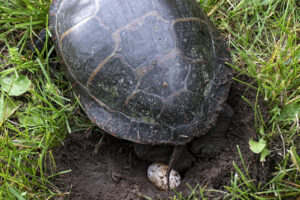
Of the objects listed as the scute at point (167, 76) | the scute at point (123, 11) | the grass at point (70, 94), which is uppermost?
the scute at point (123, 11)

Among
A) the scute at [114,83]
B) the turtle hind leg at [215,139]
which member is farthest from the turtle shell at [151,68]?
the turtle hind leg at [215,139]

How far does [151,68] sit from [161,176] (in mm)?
891

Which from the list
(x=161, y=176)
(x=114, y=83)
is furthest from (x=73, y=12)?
(x=161, y=176)

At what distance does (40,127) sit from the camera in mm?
2629

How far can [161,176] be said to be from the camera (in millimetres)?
2525

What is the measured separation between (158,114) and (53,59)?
54.6 inches

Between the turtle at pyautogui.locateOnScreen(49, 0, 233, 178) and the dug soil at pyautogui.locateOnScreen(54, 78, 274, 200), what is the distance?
0.16m

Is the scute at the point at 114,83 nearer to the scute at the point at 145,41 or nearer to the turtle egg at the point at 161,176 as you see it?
the scute at the point at 145,41

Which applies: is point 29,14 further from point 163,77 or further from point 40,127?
point 163,77

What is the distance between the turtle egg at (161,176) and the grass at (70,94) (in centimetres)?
15

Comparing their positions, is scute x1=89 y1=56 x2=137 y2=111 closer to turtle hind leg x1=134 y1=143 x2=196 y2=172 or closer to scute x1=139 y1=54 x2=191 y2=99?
scute x1=139 y1=54 x2=191 y2=99

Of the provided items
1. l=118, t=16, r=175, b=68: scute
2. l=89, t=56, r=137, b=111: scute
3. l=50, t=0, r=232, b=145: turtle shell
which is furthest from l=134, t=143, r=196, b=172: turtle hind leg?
l=118, t=16, r=175, b=68: scute

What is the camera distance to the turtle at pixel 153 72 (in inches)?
87.5

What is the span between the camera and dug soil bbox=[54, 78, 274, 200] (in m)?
2.38
